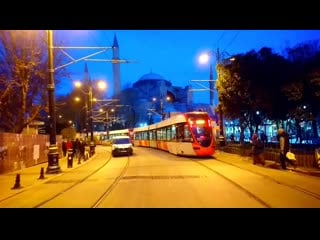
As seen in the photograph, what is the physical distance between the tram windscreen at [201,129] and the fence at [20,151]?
434 inches

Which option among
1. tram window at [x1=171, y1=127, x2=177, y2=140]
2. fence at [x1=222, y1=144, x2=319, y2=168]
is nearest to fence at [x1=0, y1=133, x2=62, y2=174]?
tram window at [x1=171, y1=127, x2=177, y2=140]

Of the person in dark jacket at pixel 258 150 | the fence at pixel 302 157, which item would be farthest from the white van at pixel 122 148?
the person in dark jacket at pixel 258 150

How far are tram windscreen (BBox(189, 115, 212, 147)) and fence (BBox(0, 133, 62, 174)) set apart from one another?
11030 mm

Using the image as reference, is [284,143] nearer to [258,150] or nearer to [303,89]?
[258,150]

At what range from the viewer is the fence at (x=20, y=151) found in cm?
2716

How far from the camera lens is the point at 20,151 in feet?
102

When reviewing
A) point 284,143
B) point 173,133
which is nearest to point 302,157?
point 284,143

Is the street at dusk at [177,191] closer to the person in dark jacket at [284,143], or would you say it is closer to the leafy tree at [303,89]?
the person in dark jacket at [284,143]
